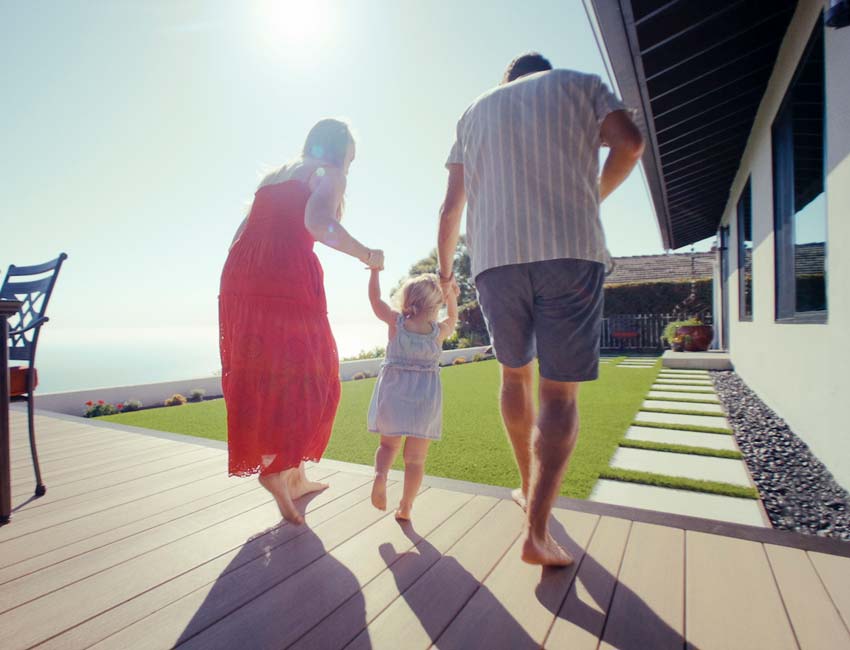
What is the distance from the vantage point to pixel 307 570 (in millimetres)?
1252

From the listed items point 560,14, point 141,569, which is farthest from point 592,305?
point 560,14

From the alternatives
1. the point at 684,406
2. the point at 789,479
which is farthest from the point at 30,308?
the point at 684,406

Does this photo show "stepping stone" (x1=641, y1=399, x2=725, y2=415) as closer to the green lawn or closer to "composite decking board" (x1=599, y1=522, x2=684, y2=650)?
the green lawn

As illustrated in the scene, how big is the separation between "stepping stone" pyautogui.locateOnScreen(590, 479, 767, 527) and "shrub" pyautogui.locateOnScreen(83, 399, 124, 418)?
5959 mm

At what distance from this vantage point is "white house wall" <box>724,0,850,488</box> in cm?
198

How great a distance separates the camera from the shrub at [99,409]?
5465mm

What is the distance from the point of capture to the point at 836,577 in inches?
44.1

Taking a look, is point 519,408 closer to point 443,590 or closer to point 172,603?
point 443,590

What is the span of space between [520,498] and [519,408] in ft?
1.23

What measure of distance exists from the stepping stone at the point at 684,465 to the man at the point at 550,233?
1.36 meters

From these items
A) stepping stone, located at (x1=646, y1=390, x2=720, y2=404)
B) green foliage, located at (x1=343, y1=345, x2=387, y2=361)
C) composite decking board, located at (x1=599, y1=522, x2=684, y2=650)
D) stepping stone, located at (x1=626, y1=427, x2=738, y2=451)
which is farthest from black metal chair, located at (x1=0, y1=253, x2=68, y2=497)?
green foliage, located at (x1=343, y1=345, x2=387, y2=361)

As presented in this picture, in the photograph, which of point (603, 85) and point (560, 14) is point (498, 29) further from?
point (603, 85)

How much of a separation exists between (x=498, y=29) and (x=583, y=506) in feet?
16.0

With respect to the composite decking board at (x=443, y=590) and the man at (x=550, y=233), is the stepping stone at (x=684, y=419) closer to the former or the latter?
the composite decking board at (x=443, y=590)
